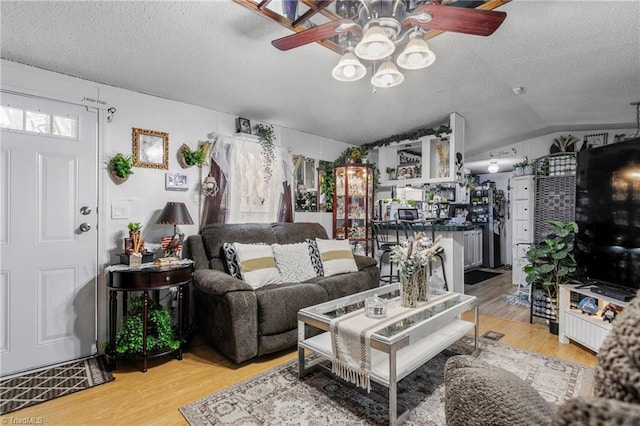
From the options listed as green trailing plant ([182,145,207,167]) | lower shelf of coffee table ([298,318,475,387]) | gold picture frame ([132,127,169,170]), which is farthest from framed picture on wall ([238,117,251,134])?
lower shelf of coffee table ([298,318,475,387])

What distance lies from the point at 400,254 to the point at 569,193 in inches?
139

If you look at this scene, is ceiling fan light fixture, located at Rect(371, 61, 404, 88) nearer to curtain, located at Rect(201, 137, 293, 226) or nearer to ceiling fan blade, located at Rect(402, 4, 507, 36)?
ceiling fan blade, located at Rect(402, 4, 507, 36)

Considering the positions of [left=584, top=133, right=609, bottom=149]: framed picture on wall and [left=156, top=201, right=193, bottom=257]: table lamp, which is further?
[left=584, top=133, right=609, bottom=149]: framed picture on wall

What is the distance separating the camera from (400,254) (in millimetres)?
2424

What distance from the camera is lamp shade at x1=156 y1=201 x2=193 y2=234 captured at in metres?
2.91

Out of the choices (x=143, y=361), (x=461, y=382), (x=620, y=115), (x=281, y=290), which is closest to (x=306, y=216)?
(x=281, y=290)

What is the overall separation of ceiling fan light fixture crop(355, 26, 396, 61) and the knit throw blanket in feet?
5.44

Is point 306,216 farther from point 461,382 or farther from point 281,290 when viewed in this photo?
point 461,382

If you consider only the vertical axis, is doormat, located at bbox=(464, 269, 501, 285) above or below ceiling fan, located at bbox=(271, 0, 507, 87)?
below

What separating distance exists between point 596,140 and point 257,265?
5063 millimetres

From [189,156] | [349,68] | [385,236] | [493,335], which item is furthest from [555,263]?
[189,156]

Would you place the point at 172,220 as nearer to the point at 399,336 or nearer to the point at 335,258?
the point at 335,258

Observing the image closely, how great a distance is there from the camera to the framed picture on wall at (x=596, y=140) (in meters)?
4.54

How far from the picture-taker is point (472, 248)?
6.75 metres
